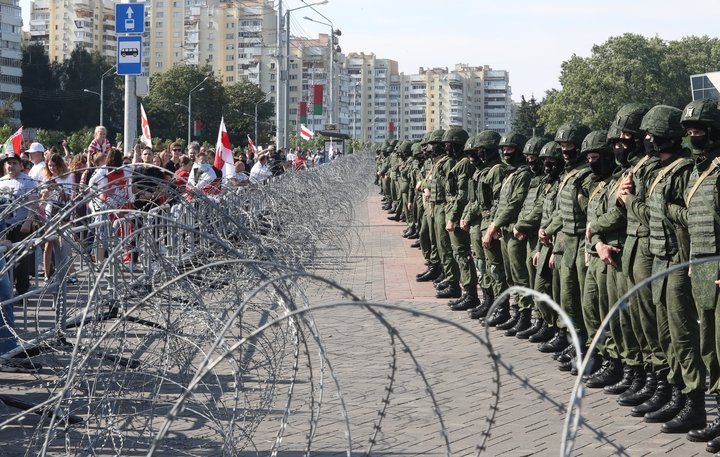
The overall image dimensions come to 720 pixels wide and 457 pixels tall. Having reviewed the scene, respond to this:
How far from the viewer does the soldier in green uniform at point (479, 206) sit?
1224 centimetres

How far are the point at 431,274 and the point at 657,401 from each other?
8.48 metres

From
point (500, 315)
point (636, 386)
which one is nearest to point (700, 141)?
point (636, 386)

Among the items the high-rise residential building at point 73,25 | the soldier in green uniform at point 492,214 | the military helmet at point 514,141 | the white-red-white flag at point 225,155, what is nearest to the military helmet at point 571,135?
the military helmet at point 514,141

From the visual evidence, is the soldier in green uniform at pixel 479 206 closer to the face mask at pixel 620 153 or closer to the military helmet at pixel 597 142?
the military helmet at pixel 597 142

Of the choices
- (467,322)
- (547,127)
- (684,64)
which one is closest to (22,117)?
(547,127)

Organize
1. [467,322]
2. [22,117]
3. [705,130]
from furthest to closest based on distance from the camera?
[22,117]
[467,322]
[705,130]

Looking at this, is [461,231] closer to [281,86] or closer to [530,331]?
[530,331]

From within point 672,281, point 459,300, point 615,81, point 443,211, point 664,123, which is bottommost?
point 459,300

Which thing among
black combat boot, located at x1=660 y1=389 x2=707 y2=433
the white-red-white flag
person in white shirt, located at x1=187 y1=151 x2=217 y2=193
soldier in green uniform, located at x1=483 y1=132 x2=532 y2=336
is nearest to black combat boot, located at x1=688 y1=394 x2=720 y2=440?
black combat boot, located at x1=660 y1=389 x2=707 y2=433

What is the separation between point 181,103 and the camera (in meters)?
99.1

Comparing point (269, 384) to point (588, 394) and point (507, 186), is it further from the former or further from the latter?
point (507, 186)

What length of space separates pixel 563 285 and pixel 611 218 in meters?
1.23

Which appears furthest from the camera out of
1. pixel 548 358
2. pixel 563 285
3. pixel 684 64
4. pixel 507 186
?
pixel 684 64

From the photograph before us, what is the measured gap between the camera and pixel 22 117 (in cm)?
10531
